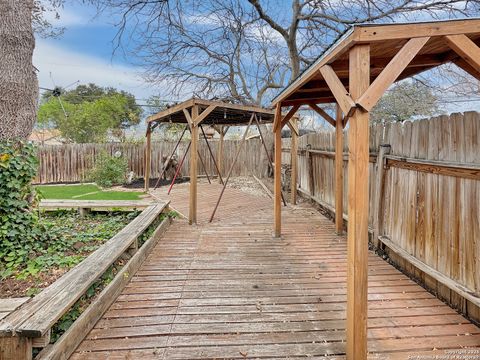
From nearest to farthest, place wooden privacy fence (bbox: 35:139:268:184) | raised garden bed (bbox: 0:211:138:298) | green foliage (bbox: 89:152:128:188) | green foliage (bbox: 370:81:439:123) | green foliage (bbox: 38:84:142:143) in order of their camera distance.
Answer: raised garden bed (bbox: 0:211:138:298) → green foliage (bbox: 89:152:128:188) → wooden privacy fence (bbox: 35:139:268:184) → green foliage (bbox: 370:81:439:123) → green foliage (bbox: 38:84:142:143)

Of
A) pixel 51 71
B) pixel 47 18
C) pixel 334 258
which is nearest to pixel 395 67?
pixel 334 258

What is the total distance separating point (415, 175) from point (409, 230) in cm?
65

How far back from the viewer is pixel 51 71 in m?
17.7

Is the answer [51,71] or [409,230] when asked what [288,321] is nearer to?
[409,230]

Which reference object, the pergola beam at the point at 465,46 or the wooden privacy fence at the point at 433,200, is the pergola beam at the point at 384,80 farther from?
the wooden privacy fence at the point at 433,200

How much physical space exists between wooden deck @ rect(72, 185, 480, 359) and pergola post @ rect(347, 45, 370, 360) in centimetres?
27

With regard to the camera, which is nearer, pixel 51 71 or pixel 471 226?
pixel 471 226

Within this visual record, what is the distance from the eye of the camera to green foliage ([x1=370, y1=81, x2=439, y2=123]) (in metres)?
12.2

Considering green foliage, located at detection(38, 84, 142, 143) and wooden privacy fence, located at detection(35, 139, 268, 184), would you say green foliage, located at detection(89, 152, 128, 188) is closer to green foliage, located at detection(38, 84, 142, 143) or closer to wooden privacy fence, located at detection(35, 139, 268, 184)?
wooden privacy fence, located at detection(35, 139, 268, 184)

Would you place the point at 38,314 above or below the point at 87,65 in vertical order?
below

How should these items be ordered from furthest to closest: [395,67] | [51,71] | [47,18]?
[51,71]
[47,18]
[395,67]

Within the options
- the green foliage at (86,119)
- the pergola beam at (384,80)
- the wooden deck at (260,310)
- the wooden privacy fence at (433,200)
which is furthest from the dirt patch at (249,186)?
the pergola beam at (384,80)

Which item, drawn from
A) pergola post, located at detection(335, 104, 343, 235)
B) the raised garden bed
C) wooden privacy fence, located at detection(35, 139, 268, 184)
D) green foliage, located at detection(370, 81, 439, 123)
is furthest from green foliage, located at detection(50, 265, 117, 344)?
green foliage, located at detection(370, 81, 439, 123)

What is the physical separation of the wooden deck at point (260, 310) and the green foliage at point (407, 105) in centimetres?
1068
